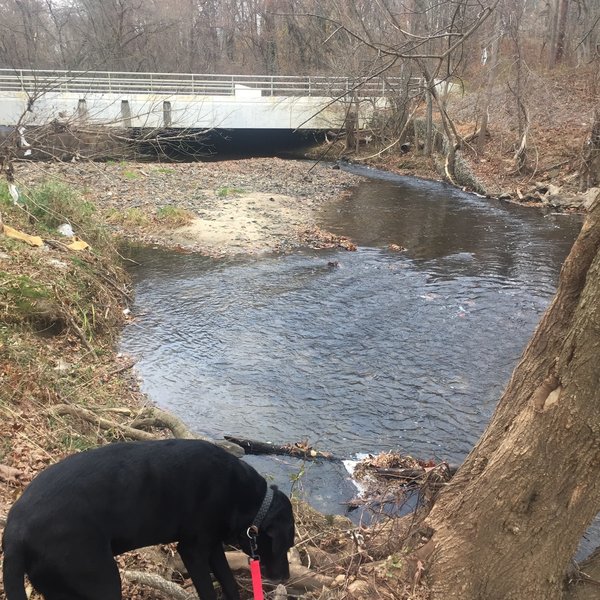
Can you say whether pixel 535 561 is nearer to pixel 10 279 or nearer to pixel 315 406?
pixel 315 406

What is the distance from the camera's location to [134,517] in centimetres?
287

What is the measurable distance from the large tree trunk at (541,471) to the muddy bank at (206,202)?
369 inches

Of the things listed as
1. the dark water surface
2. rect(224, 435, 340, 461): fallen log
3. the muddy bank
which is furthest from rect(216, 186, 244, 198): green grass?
rect(224, 435, 340, 461): fallen log

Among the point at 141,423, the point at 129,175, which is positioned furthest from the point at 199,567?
the point at 129,175

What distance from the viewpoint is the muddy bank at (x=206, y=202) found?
15.4 meters

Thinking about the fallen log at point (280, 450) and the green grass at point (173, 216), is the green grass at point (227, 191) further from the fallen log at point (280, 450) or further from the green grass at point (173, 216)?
the fallen log at point (280, 450)

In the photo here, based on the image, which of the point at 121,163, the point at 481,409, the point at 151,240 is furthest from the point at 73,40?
the point at 481,409

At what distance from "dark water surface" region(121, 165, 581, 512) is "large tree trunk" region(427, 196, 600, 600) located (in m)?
2.81

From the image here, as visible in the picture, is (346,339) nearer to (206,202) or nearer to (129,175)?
(206,202)

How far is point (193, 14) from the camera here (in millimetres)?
50500

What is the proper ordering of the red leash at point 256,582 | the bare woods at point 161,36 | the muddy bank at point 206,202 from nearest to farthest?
the red leash at point 256,582 → the muddy bank at point 206,202 → the bare woods at point 161,36

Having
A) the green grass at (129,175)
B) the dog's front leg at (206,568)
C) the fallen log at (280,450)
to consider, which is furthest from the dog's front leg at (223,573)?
the green grass at (129,175)

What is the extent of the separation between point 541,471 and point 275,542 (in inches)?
59.6

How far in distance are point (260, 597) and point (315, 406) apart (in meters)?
4.62
